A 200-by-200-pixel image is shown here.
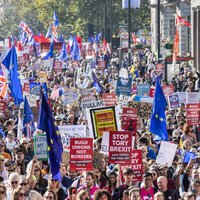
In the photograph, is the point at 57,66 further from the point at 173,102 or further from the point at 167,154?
the point at 167,154

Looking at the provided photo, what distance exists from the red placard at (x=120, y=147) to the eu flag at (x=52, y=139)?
2.45ft

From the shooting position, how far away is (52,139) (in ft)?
51.9

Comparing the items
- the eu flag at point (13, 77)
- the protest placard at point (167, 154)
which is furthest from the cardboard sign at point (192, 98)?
the protest placard at point (167, 154)

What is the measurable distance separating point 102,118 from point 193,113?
4.03m

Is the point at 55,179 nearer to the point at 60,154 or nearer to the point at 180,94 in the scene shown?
the point at 60,154

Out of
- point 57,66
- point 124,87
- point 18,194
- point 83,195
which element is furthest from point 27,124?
point 57,66

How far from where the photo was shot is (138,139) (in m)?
19.5

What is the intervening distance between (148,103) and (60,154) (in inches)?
317

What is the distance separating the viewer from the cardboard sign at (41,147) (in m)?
16.5

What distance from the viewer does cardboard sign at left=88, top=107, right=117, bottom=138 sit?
59.6 feet

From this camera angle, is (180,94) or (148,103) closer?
(148,103)

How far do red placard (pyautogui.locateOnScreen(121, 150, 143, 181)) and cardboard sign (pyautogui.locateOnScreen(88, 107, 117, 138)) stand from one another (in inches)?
89.3

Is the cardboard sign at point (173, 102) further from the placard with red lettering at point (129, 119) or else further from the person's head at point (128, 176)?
the person's head at point (128, 176)

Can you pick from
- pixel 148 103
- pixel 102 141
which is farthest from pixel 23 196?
pixel 148 103
